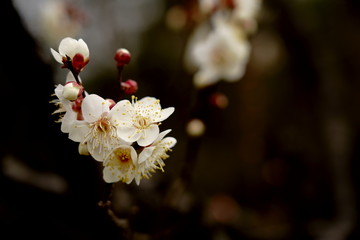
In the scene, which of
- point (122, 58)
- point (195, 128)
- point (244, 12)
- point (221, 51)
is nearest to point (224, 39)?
point (221, 51)

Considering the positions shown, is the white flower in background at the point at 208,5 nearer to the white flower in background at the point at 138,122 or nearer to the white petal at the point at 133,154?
the white flower in background at the point at 138,122

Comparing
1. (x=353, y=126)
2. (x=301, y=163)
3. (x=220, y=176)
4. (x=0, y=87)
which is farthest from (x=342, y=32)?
(x=0, y=87)

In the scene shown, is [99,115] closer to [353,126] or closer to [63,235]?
[63,235]

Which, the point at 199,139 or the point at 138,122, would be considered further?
the point at 199,139

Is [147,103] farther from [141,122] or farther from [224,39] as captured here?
[224,39]

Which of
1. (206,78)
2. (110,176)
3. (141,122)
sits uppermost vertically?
(206,78)

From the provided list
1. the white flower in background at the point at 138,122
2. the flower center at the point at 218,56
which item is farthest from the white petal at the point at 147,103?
the flower center at the point at 218,56
